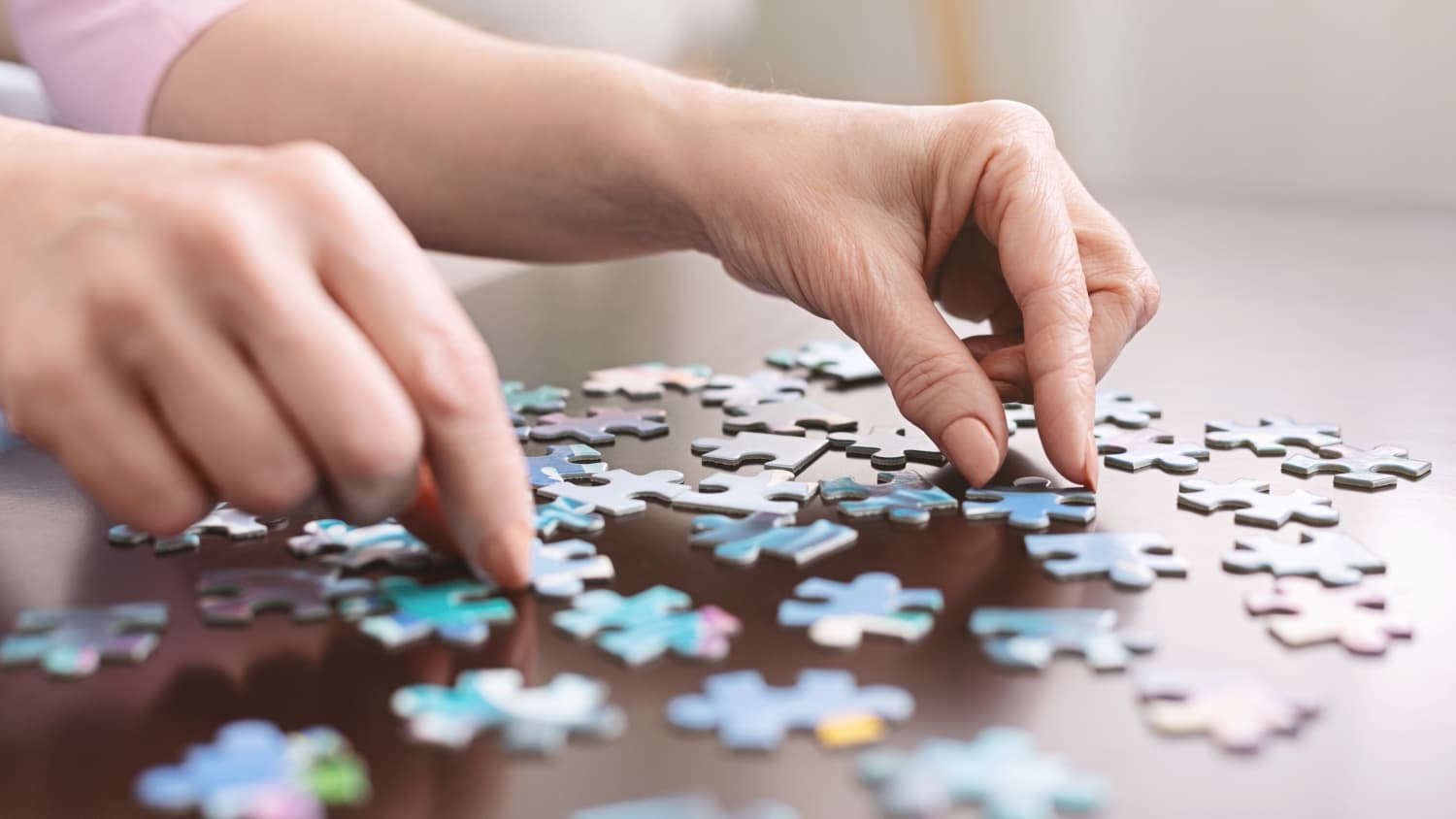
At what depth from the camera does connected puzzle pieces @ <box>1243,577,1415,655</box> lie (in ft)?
2.80

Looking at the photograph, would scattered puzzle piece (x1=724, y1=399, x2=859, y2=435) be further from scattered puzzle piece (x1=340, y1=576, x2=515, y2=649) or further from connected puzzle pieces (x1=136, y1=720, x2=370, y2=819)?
connected puzzle pieces (x1=136, y1=720, x2=370, y2=819)

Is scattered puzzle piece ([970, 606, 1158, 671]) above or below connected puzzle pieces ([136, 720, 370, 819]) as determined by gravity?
below

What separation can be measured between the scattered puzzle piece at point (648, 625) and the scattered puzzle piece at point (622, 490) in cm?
18

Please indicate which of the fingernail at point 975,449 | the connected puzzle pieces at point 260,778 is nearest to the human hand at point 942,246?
the fingernail at point 975,449

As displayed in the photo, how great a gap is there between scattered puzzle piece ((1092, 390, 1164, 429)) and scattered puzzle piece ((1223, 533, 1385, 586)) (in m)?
0.36

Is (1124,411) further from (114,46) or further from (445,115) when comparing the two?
(114,46)

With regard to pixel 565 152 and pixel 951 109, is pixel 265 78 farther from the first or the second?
pixel 951 109

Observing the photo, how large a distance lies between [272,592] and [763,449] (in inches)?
19.6

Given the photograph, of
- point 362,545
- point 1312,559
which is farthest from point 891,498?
point 362,545

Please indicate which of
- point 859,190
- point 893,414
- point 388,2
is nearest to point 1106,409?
point 893,414

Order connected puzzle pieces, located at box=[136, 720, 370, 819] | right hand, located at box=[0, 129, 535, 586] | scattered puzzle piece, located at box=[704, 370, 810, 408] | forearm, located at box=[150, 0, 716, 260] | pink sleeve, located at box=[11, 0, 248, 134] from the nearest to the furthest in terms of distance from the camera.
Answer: connected puzzle pieces, located at box=[136, 720, 370, 819], right hand, located at box=[0, 129, 535, 586], scattered puzzle piece, located at box=[704, 370, 810, 408], forearm, located at box=[150, 0, 716, 260], pink sleeve, located at box=[11, 0, 248, 134]

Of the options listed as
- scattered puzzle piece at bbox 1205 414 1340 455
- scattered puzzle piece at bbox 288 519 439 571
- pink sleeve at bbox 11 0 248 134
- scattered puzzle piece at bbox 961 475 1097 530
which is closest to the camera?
scattered puzzle piece at bbox 288 519 439 571

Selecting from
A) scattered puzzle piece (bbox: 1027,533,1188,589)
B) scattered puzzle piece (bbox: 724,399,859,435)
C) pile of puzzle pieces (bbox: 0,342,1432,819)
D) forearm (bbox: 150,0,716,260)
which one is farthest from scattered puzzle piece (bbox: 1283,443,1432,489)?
forearm (bbox: 150,0,716,260)

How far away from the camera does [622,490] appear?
1129 mm
